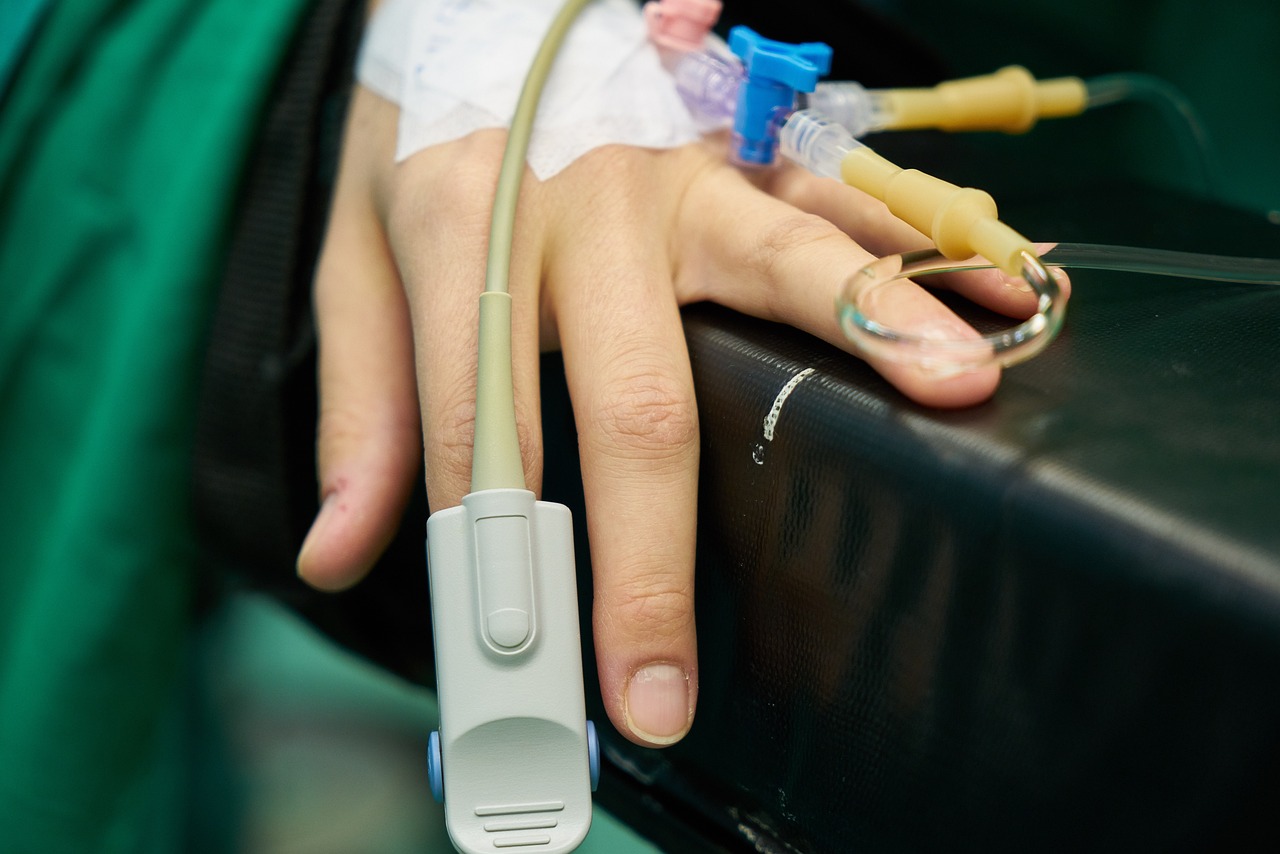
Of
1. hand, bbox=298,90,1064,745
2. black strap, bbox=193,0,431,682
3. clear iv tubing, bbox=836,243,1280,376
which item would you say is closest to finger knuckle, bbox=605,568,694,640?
hand, bbox=298,90,1064,745

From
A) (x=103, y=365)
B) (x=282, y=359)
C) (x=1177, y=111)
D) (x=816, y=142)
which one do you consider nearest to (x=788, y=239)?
(x=816, y=142)

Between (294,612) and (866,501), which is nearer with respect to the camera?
(866,501)

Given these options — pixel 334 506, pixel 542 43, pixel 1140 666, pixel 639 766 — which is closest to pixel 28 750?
pixel 334 506

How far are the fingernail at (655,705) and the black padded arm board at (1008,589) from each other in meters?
0.04

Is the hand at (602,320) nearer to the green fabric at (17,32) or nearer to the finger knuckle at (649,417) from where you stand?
the finger knuckle at (649,417)

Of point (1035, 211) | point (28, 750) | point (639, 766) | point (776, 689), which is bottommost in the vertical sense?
point (28, 750)

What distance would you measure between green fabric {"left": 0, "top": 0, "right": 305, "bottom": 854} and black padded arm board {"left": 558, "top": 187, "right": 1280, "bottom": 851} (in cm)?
36

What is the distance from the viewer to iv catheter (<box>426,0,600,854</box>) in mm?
360

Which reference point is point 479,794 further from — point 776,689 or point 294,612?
point 294,612

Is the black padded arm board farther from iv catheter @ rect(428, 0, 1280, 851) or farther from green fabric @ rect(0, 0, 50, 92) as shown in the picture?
green fabric @ rect(0, 0, 50, 92)

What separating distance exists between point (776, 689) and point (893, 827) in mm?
66

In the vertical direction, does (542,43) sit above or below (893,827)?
above

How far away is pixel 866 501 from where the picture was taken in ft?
1.20

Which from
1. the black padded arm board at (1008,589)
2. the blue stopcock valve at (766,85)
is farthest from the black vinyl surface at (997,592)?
the blue stopcock valve at (766,85)
